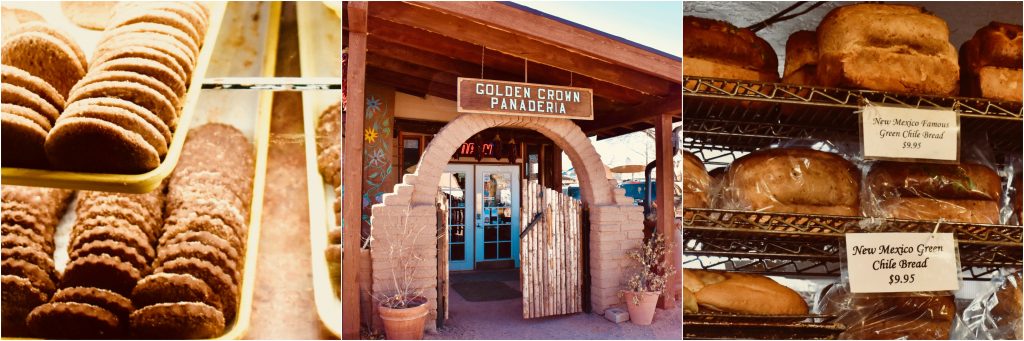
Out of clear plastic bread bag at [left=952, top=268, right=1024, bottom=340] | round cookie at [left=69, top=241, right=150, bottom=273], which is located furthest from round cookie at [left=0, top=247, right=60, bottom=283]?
clear plastic bread bag at [left=952, top=268, right=1024, bottom=340]

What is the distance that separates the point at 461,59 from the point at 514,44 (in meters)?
0.96

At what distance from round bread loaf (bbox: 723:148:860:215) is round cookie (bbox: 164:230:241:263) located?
2.08 metres

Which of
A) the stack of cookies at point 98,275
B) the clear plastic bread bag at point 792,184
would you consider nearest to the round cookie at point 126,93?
the stack of cookies at point 98,275

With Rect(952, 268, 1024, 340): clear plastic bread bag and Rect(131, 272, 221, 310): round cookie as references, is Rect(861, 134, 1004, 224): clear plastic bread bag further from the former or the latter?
Rect(131, 272, 221, 310): round cookie

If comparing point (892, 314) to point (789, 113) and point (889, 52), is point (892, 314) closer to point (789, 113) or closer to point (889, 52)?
point (789, 113)

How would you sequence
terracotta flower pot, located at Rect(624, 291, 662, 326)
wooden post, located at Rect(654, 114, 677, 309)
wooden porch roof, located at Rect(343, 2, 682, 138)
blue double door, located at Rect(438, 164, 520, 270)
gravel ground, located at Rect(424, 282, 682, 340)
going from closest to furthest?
wooden porch roof, located at Rect(343, 2, 682, 138) < gravel ground, located at Rect(424, 282, 682, 340) < terracotta flower pot, located at Rect(624, 291, 662, 326) < wooden post, located at Rect(654, 114, 677, 309) < blue double door, located at Rect(438, 164, 520, 270)

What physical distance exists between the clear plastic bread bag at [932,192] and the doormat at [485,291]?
4.17 m

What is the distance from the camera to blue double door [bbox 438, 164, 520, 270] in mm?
7641

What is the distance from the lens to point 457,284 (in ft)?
21.5

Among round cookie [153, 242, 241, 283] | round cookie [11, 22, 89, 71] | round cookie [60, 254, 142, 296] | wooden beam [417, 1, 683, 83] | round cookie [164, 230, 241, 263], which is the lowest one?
round cookie [60, 254, 142, 296]

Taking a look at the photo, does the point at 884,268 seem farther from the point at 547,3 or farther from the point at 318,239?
the point at 318,239

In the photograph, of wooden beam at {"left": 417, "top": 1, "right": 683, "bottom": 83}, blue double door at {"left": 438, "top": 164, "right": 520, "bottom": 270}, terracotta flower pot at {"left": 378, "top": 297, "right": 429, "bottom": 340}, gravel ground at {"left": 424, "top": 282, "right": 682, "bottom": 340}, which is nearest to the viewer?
wooden beam at {"left": 417, "top": 1, "right": 683, "bottom": 83}

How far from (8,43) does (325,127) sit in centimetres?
135

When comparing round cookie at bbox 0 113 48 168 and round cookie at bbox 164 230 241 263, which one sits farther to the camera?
round cookie at bbox 164 230 241 263
